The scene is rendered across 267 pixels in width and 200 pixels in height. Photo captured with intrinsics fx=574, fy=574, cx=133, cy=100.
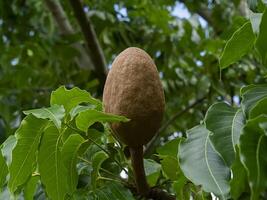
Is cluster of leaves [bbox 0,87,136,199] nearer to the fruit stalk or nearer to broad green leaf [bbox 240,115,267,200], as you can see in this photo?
the fruit stalk

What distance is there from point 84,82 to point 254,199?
5.50ft

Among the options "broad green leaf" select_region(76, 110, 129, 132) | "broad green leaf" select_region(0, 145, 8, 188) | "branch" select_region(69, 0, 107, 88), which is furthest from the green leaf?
"branch" select_region(69, 0, 107, 88)

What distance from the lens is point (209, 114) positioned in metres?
0.83

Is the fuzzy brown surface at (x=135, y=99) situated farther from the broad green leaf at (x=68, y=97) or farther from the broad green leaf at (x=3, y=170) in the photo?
the broad green leaf at (x=3, y=170)

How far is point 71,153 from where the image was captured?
3.20 feet

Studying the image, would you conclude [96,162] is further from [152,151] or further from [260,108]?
[152,151]

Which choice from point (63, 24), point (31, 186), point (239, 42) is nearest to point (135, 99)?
point (239, 42)

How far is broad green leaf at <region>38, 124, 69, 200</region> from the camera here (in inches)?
37.6

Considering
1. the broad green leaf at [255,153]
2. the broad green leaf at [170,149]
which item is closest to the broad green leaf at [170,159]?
the broad green leaf at [170,149]

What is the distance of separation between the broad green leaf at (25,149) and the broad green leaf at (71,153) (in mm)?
49

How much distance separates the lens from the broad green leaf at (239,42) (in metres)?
0.90

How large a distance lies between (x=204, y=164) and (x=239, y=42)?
221 mm

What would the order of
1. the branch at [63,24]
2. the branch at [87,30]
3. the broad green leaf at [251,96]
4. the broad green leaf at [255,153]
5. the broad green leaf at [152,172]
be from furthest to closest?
1. the branch at [63,24]
2. the branch at [87,30]
3. the broad green leaf at [152,172]
4. the broad green leaf at [251,96]
5. the broad green leaf at [255,153]

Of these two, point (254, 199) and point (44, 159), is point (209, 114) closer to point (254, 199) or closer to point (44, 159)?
point (254, 199)
